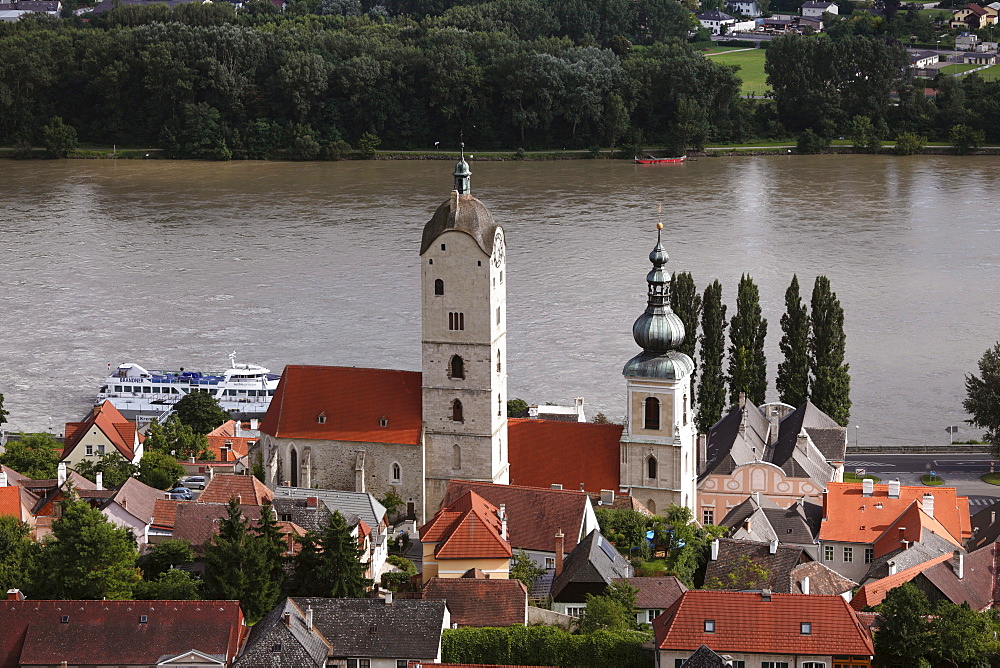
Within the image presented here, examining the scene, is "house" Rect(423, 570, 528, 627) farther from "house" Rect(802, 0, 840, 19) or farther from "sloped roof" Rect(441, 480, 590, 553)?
"house" Rect(802, 0, 840, 19)

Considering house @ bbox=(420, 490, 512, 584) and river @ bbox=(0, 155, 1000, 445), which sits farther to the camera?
river @ bbox=(0, 155, 1000, 445)

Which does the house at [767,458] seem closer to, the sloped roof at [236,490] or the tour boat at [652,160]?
the sloped roof at [236,490]

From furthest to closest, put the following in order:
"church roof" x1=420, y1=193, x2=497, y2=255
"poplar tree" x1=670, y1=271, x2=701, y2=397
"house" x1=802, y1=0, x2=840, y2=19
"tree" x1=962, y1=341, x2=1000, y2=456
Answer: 1. "house" x1=802, y1=0, x2=840, y2=19
2. "poplar tree" x1=670, y1=271, x2=701, y2=397
3. "tree" x1=962, y1=341, x2=1000, y2=456
4. "church roof" x1=420, y1=193, x2=497, y2=255

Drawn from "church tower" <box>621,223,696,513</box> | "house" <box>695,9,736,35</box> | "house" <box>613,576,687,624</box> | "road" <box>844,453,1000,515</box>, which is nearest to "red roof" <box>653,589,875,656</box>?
"house" <box>613,576,687,624</box>

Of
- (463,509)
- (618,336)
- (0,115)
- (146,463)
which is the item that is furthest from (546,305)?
(0,115)

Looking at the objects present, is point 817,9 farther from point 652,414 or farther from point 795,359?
point 652,414

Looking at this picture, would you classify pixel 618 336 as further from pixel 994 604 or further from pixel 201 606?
pixel 201 606

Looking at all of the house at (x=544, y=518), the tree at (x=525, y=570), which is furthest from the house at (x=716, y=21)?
the tree at (x=525, y=570)
